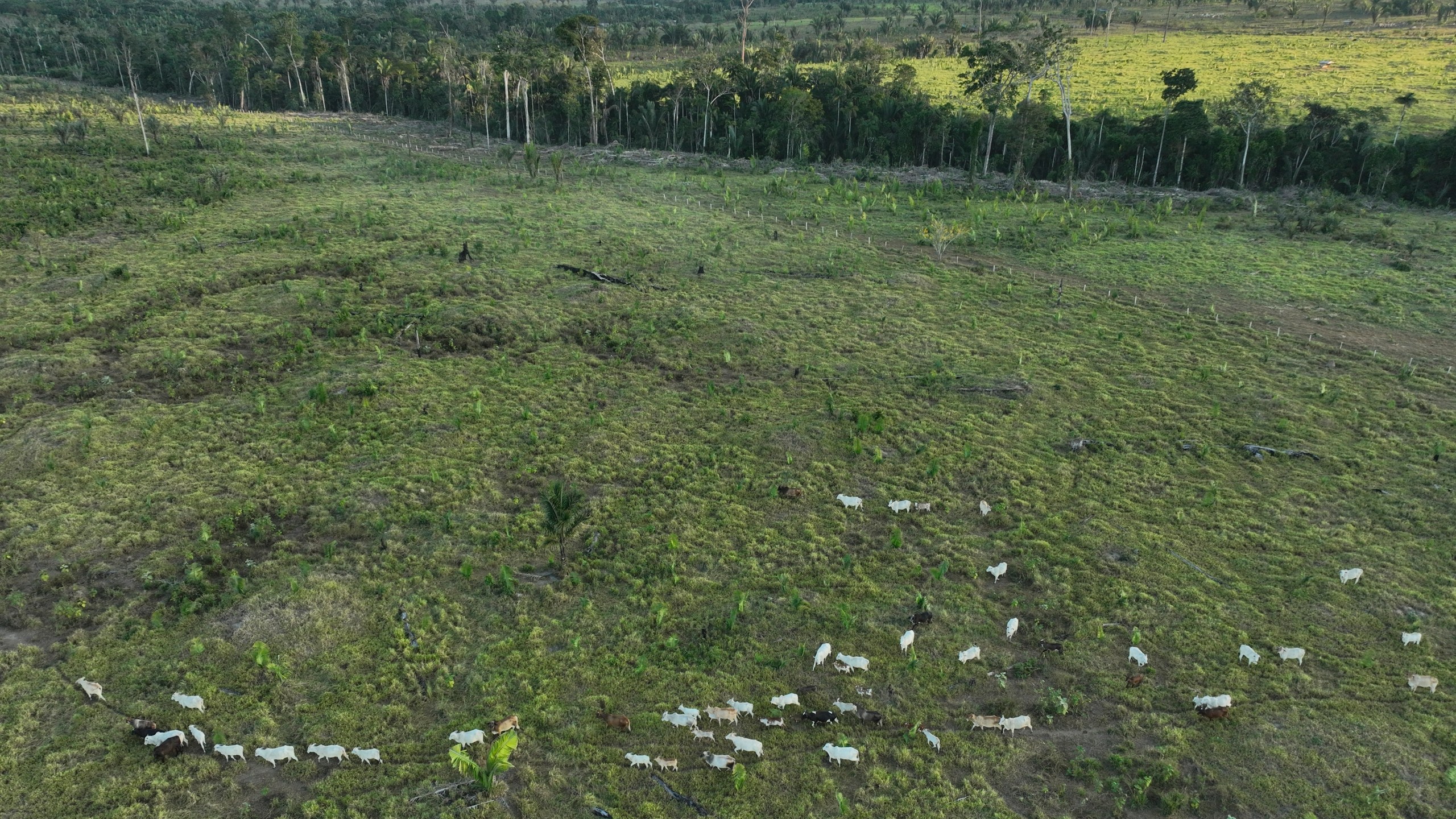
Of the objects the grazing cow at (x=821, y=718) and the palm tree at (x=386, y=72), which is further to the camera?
the palm tree at (x=386, y=72)

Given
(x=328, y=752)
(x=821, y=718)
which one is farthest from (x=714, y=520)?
(x=328, y=752)

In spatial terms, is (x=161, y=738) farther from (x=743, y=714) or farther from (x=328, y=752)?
(x=743, y=714)

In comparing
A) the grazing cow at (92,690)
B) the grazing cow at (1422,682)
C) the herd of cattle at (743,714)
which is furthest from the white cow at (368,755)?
the grazing cow at (1422,682)

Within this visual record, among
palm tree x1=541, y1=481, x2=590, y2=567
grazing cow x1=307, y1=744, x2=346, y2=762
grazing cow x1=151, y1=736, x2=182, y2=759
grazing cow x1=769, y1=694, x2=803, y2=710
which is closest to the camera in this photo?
grazing cow x1=151, y1=736, x2=182, y2=759

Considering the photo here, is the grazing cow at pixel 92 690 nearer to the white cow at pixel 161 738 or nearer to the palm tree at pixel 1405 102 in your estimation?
the white cow at pixel 161 738

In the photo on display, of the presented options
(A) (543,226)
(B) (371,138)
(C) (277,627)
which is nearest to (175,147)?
(B) (371,138)

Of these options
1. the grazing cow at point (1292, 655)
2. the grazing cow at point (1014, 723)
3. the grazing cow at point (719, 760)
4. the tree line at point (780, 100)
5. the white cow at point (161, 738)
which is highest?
the tree line at point (780, 100)

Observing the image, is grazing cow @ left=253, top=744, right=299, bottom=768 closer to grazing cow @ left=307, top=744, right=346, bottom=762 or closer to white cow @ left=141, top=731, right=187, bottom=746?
grazing cow @ left=307, top=744, right=346, bottom=762

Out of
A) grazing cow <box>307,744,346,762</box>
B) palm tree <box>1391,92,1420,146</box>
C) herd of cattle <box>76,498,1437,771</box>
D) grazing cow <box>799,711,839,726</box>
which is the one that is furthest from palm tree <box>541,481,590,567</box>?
palm tree <box>1391,92,1420,146</box>
